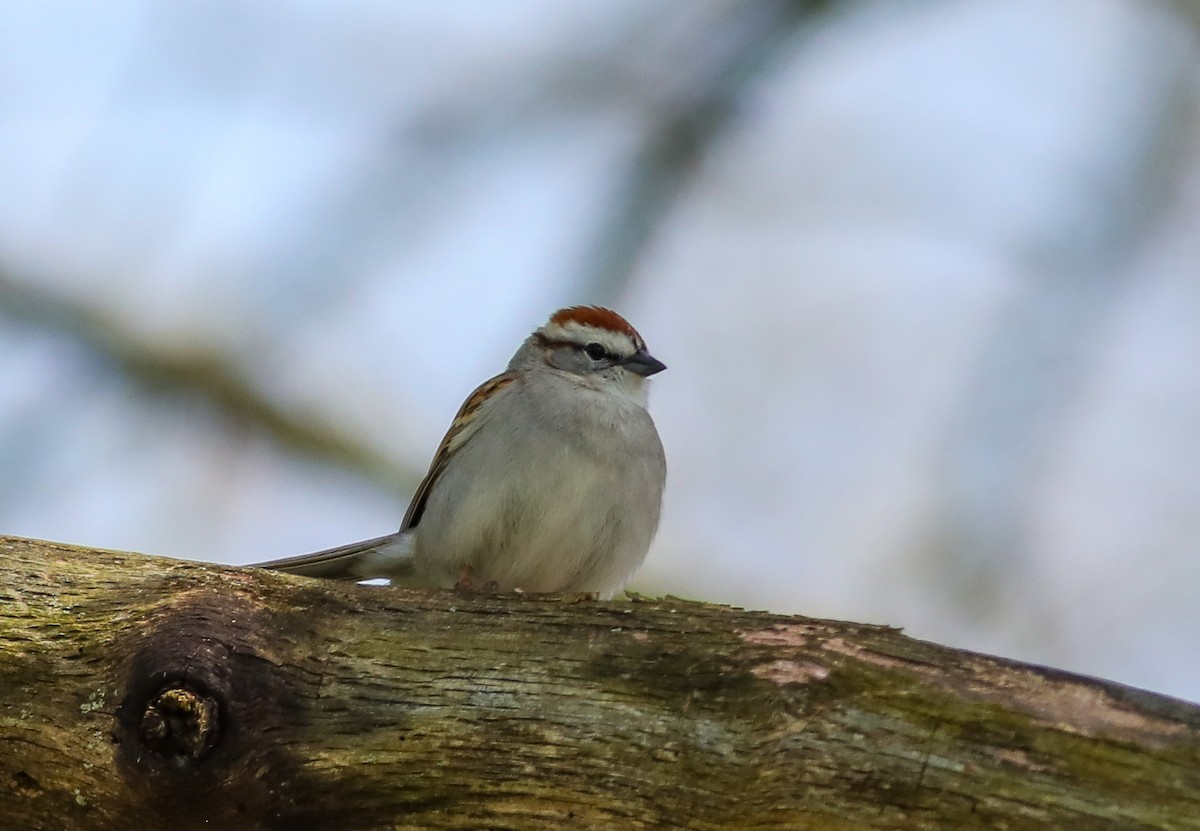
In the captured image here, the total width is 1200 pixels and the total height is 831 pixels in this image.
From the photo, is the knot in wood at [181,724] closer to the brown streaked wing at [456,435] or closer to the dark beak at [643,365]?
the brown streaked wing at [456,435]

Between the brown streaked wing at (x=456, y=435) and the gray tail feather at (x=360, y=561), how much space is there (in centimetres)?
21

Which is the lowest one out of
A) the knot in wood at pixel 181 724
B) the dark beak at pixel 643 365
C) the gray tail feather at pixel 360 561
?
the knot in wood at pixel 181 724

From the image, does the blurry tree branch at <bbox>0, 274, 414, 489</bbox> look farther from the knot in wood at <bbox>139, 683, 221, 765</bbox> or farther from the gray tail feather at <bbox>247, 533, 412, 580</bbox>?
the knot in wood at <bbox>139, 683, 221, 765</bbox>

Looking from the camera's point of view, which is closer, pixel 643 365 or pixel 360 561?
pixel 360 561

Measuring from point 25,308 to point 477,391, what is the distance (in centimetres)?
195

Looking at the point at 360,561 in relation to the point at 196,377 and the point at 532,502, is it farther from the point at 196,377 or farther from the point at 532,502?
the point at 196,377

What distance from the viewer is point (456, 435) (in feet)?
13.8

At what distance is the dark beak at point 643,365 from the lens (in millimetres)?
4535

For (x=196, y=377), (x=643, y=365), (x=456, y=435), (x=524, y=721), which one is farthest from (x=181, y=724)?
(x=196, y=377)

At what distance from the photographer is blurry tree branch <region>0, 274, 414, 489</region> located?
5023 millimetres

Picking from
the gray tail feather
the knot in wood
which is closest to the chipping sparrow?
the gray tail feather

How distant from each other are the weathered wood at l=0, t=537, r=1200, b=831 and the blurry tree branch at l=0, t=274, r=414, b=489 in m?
2.83

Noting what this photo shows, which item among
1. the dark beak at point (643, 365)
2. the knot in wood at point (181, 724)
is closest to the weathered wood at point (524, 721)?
the knot in wood at point (181, 724)

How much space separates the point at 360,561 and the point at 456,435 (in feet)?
1.71
